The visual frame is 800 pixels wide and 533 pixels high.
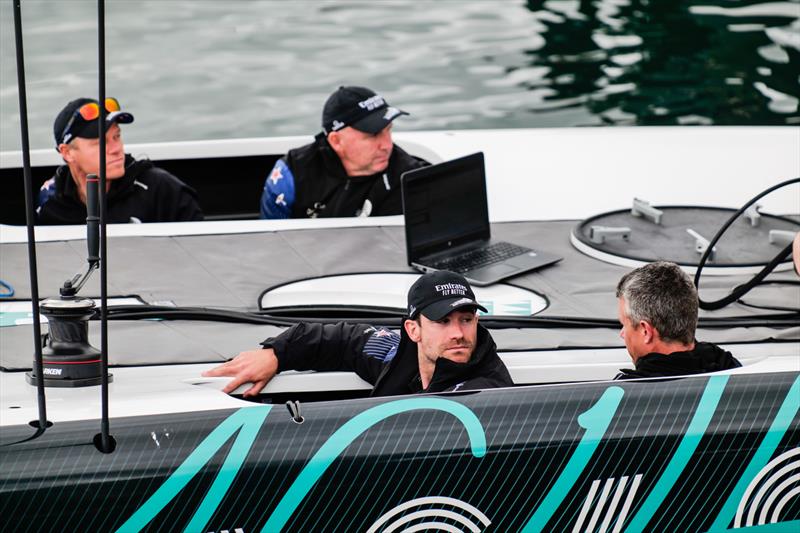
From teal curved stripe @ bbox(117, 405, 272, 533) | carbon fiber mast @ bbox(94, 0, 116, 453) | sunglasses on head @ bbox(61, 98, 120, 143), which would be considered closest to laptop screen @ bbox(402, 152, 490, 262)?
sunglasses on head @ bbox(61, 98, 120, 143)

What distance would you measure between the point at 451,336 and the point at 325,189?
1853mm

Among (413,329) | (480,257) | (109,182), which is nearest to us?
(413,329)

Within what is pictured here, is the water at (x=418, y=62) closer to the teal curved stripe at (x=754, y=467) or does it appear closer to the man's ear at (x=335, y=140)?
the man's ear at (x=335, y=140)

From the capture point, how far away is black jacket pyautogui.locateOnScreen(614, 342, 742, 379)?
11.3 ft

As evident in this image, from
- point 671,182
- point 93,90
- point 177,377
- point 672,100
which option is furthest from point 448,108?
point 177,377

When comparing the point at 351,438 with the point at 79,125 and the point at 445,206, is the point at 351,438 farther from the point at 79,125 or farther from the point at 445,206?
the point at 79,125

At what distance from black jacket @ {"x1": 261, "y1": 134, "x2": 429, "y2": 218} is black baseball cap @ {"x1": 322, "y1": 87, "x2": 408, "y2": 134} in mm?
112

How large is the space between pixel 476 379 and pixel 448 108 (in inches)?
328

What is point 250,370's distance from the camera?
355cm

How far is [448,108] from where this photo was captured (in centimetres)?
1159

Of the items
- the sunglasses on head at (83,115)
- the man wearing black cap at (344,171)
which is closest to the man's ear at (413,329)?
the man wearing black cap at (344,171)

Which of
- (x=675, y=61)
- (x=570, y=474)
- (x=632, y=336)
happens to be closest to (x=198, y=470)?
(x=570, y=474)

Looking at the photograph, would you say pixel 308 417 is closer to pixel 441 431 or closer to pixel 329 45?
pixel 441 431

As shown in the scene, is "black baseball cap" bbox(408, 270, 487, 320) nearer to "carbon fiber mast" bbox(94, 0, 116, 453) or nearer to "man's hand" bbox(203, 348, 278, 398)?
"man's hand" bbox(203, 348, 278, 398)
